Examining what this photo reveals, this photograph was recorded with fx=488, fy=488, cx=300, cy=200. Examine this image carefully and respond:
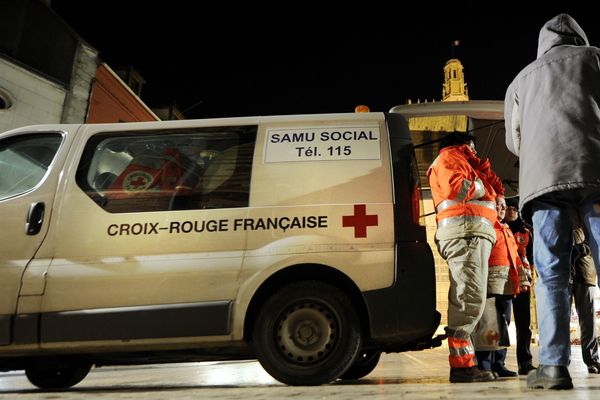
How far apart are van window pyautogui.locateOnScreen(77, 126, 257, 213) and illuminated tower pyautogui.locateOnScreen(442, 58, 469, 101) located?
82200 mm

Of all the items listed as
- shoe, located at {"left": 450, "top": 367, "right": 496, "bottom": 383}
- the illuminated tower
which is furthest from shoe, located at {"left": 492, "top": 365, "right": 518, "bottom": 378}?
the illuminated tower

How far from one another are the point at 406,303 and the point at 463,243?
0.59 meters

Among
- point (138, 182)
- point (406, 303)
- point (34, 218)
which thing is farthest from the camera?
point (138, 182)

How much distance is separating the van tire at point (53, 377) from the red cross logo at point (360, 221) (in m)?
2.50

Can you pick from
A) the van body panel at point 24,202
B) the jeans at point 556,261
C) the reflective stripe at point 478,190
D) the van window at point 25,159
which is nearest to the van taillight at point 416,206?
the reflective stripe at point 478,190

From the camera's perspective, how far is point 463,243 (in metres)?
3.23

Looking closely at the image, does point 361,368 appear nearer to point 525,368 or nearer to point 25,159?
point 525,368

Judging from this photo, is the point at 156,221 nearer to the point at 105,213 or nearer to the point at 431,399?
the point at 105,213

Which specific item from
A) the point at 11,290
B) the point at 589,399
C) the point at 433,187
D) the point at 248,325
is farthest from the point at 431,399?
the point at 11,290

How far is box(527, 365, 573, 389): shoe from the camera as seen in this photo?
93.9 inches

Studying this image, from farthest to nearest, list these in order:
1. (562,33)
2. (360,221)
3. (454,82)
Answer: (454,82) → (360,221) → (562,33)

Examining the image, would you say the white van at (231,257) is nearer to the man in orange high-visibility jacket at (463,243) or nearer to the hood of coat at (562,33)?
the man in orange high-visibility jacket at (463,243)

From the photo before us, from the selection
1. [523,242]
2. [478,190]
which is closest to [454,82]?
[523,242]

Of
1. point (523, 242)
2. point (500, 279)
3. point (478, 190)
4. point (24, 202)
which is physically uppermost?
point (478, 190)
